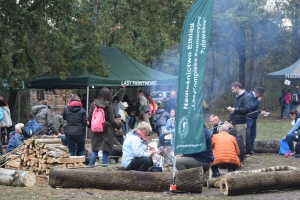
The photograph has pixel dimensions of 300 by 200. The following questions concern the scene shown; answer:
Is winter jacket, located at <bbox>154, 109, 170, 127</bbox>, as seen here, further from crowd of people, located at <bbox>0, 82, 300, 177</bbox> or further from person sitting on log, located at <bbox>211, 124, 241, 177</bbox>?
person sitting on log, located at <bbox>211, 124, 241, 177</bbox>

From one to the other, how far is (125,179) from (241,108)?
4.98 m

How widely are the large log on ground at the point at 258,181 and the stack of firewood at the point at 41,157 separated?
3.88 metres

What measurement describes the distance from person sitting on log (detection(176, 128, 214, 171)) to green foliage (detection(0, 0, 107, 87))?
10.5 metres

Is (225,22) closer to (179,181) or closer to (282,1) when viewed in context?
(282,1)

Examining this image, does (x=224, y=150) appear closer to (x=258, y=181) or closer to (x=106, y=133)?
(x=258, y=181)

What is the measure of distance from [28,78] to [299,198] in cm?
1350

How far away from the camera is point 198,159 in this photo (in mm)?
10617

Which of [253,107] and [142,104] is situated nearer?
[253,107]

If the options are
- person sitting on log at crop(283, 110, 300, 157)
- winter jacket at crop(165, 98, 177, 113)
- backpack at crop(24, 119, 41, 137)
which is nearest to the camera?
backpack at crop(24, 119, 41, 137)

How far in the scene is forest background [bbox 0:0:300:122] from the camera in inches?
827

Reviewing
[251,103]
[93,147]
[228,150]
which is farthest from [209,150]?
[251,103]

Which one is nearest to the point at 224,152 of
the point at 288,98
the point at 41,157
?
the point at 41,157

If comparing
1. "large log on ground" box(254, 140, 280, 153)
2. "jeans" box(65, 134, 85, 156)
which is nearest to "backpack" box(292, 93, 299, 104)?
"large log on ground" box(254, 140, 280, 153)

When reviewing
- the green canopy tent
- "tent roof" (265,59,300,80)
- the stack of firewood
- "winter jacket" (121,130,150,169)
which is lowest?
the stack of firewood
